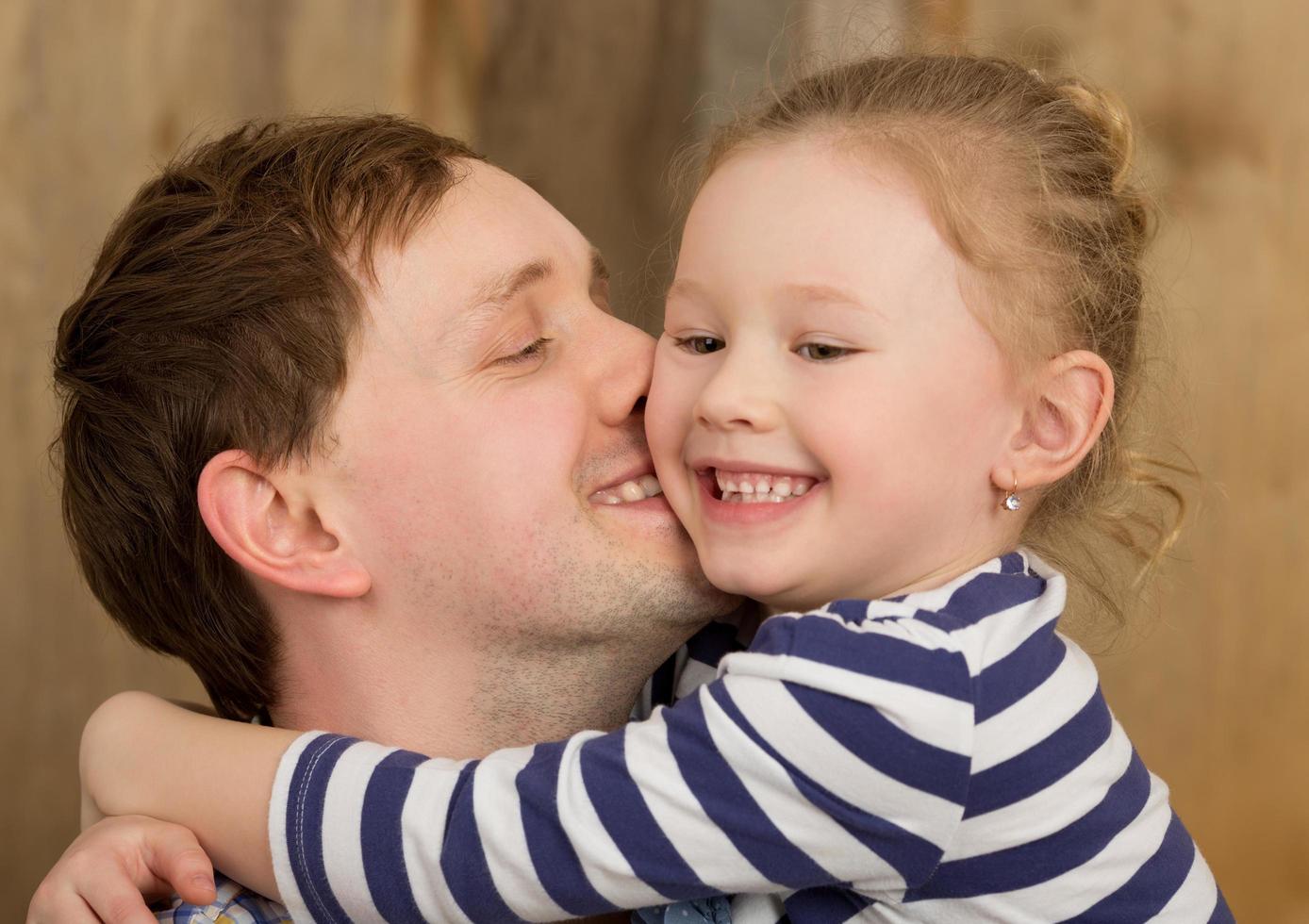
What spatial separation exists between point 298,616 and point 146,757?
222 mm

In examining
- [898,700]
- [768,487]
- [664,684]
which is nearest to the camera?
[898,700]

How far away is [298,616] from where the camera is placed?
65.3 inches

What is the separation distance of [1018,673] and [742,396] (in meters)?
0.34

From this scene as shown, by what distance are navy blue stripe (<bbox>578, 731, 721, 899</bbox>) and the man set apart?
30cm

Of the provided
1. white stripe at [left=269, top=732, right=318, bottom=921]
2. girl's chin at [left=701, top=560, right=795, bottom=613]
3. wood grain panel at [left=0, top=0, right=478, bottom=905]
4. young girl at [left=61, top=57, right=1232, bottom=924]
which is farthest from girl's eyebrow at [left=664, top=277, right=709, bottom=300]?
wood grain panel at [left=0, top=0, right=478, bottom=905]

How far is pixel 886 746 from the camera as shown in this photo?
47.1 inches

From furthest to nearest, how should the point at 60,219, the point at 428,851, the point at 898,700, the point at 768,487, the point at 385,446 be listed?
the point at 60,219
the point at 385,446
the point at 768,487
the point at 428,851
the point at 898,700

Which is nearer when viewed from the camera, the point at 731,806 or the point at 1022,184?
the point at 731,806

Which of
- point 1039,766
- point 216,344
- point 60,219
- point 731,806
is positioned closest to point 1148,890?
point 1039,766

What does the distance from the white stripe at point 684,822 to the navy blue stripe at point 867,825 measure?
67 mm

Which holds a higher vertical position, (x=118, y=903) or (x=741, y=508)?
(x=741, y=508)

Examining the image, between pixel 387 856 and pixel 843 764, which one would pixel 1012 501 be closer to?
pixel 843 764

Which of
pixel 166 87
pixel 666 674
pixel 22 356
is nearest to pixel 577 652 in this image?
pixel 666 674

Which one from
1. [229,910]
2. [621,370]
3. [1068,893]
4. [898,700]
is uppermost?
Result: [621,370]
